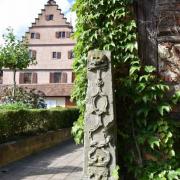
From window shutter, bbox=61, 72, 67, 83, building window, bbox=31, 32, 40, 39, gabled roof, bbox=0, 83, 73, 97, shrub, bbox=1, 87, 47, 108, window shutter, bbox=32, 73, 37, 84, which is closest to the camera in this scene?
shrub, bbox=1, 87, 47, 108

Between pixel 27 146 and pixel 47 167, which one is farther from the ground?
pixel 27 146

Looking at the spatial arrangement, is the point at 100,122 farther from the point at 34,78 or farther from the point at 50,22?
the point at 50,22

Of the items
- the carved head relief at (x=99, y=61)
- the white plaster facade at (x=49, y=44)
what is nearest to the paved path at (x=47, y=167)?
the carved head relief at (x=99, y=61)

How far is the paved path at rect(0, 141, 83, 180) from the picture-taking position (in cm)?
831

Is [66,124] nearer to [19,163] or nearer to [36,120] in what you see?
[36,120]

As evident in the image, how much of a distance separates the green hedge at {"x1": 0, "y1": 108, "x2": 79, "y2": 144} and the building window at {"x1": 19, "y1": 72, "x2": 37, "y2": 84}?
74.5 feet

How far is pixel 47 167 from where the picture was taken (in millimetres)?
9453

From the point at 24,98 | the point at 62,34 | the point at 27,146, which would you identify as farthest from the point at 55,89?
the point at 27,146

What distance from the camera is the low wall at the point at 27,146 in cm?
988

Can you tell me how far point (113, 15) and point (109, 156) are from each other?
83.6 inches

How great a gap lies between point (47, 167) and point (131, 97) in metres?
4.62

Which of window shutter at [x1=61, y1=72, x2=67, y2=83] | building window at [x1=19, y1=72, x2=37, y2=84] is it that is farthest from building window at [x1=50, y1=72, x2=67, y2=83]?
building window at [x1=19, y1=72, x2=37, y2=84]

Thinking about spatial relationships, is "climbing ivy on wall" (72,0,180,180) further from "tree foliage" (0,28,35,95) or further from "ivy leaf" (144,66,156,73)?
"tree foliage" (0,28,35,95)

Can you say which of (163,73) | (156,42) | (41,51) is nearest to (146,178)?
(163,73)
